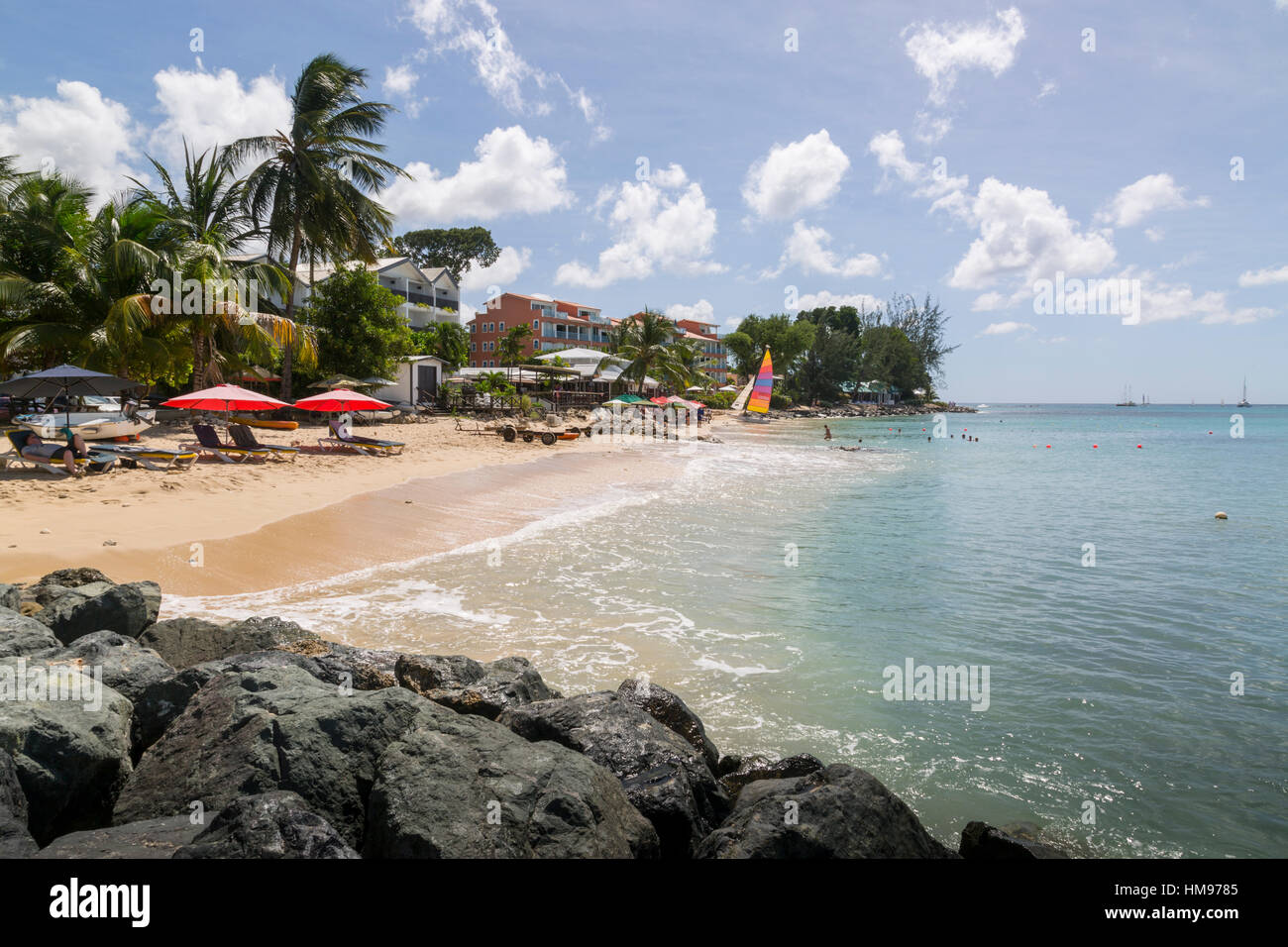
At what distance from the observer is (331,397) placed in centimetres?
2291

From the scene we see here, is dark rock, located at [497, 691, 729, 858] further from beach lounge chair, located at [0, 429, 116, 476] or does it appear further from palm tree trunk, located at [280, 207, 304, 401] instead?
palm tree trunk, located at [280, 207, 304, 401]

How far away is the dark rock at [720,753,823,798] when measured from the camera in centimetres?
485

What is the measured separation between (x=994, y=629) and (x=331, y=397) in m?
20.5

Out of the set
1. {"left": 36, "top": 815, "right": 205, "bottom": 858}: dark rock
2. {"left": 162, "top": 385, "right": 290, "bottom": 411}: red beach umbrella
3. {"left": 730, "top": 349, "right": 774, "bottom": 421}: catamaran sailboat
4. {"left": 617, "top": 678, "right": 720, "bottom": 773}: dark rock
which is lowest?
{"left": 617, "top": 678, "right": 720, "bottom": 773}: dark rock

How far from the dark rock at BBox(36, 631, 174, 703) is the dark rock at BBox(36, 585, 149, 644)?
0.90 metres

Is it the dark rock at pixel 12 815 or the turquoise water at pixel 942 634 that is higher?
the dark rock at pixel 12 815

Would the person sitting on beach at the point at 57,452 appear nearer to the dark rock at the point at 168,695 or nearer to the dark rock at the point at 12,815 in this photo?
the dark rock at the point at 168,695

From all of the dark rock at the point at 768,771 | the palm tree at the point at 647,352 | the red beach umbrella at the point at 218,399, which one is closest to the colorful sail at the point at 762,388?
the palm tree at the point at 647,352

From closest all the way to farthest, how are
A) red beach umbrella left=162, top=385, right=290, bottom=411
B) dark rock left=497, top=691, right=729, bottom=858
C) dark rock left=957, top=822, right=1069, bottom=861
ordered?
dark rock left=957, top=822, right=1069, bottom=861 → dark rock left=497, top=691, right=729, bottom=858 → red beach umbrella left=162, top=385, right=290, bottom=411

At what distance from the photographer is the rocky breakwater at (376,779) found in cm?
340

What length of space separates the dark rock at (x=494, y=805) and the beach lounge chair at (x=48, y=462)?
1498 cm

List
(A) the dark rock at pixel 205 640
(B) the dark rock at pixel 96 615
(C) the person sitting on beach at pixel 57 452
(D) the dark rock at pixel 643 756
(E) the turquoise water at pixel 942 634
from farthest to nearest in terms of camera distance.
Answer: (C) the person sitting on beach at pixel 57 452
(B) the dark rock at pixel 96 615
(A) the dark rock at pixel 205 640
(E) the turquoise water at pixel 942 634
(D) the dark rock at pixel 643 756

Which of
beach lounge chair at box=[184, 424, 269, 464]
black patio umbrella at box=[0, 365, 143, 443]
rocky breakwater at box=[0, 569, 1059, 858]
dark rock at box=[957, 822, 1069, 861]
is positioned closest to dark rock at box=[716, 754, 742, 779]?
rocky breakwater at box=[0, 569, 1059, 858]

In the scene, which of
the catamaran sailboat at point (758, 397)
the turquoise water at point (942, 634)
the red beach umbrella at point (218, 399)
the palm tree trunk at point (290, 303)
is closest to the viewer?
the turquoise water at point (942, 634)
